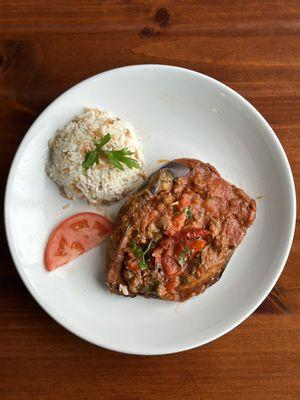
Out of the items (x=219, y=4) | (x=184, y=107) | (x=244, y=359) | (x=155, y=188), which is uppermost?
(x=219, y=4)

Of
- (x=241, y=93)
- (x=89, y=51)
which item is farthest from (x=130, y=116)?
(x=241, y=93)

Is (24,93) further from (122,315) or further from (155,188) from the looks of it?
(122,315)

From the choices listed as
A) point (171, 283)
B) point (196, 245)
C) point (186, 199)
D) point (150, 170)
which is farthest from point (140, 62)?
point (171, 283)

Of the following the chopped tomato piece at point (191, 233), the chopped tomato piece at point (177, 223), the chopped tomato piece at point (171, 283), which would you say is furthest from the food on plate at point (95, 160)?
the chopped tomato piece at point (171, 283)

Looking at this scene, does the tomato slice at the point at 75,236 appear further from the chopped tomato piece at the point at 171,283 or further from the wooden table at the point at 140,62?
the chopped tomato piece at the point at 171,283

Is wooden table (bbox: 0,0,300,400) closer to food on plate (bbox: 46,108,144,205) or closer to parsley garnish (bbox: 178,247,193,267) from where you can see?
food on plate (bbox: 46,108,144,205)

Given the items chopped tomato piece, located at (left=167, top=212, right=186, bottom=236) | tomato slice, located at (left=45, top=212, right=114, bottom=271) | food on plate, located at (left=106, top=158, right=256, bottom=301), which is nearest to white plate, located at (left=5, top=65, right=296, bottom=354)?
tomato slice, located at (left=45, top=212, right=114, bottom=271)

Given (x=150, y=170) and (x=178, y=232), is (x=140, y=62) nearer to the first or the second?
(x=150, y=170)
